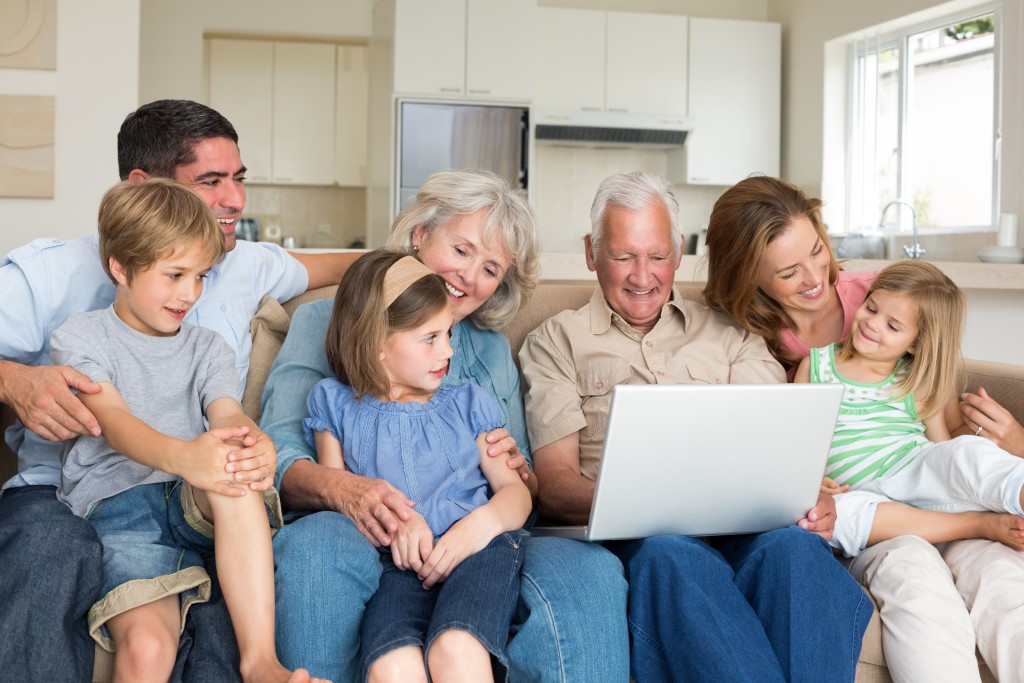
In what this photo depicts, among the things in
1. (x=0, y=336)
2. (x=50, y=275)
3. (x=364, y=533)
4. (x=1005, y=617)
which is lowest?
(x=1005, y=617)

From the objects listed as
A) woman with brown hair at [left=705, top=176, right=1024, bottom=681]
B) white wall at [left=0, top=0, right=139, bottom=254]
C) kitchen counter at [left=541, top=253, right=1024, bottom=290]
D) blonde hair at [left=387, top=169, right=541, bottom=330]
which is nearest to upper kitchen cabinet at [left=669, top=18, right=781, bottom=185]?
kitchen counter at [left=541, top=253, right=1024, bottom=290]

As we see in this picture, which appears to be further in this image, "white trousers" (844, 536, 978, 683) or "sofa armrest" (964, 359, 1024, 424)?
"sofa armrest" (964, 359, 1024, 424)

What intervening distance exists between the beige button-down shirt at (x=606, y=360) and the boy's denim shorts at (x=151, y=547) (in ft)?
2.11

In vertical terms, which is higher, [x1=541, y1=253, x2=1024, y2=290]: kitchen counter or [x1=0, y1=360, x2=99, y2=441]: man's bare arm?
[x1=541, y1=253, x2=1024, y2=290]: kitchen counter

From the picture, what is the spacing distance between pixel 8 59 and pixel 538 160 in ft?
10.9

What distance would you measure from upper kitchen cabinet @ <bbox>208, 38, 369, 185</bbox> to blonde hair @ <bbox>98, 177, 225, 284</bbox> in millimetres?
4998

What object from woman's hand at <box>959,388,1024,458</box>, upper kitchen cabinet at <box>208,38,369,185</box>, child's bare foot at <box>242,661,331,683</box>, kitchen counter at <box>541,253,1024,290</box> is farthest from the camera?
upper kitchen cabinet at <box>208,38,369,185</box>

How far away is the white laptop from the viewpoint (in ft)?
4.71

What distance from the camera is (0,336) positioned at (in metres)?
1.85

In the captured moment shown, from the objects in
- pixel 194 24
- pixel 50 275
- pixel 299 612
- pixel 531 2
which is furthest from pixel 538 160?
pixel 299 612

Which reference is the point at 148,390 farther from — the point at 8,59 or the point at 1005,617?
the point at 8,59

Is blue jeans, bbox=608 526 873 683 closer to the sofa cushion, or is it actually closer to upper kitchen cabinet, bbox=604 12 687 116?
the sofa cushion

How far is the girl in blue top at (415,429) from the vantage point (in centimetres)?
157

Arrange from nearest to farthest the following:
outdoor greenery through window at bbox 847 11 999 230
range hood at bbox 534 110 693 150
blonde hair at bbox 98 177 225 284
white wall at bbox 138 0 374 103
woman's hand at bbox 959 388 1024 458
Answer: blonde hair at bbox 98 177 225 284
woman's hand at bbox 959 388 1024 458
outdoor greenery through window at bbox 847 11 999 230
white wall at bbox 138 0 374 103
range hood at bbox 534 110 693 150
